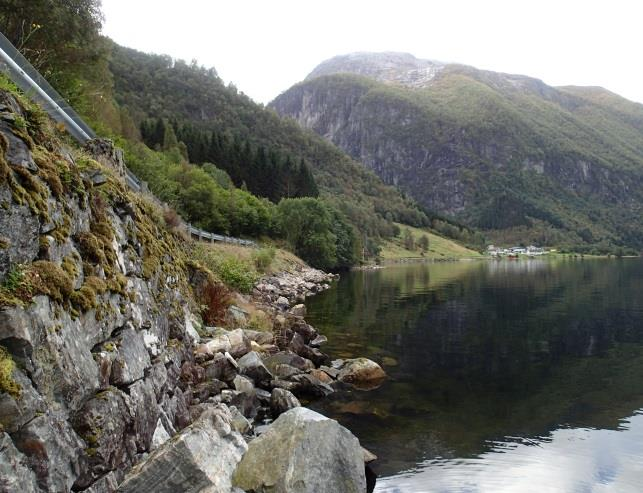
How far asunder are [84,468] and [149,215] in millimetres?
11439

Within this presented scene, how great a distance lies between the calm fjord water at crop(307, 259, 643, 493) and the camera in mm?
14078

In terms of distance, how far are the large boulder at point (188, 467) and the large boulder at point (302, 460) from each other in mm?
534

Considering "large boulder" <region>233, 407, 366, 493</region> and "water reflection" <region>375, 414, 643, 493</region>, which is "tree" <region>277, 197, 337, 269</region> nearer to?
"water reflection" <region>375, 414, 643, 493</region>

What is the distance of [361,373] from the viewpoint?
21891 mm

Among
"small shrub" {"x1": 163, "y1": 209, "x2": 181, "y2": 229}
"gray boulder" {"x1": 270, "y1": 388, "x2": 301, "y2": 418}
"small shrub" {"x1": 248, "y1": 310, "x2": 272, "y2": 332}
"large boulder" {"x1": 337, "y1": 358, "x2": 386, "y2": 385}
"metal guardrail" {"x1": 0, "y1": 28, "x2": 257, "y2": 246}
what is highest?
"metal guardrail" {"x1": 0, "y1": 28, "x2": 257, "y2": 246}

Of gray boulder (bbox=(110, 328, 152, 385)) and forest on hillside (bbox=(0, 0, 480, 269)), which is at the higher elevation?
forest on hillside (bbox=(0, 0, 480, 269))

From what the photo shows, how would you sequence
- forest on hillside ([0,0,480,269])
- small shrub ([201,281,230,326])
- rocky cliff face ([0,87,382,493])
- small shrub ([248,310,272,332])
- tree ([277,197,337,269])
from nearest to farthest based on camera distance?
1. rocky cliff face ([0,87,382,493])
2. small shrub ([201,281,230,326])
3. small shrub ([248,310,272,332])
4. forest on hillside ([0,0,480,269])
5. tree ([277,197,337,269])

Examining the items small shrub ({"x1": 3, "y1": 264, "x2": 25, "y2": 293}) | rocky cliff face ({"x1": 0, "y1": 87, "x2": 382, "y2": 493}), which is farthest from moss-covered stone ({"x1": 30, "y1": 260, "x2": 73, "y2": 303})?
small shrub ({"x1": 3, "y1": 264, "x2": 25, "y2": 293})

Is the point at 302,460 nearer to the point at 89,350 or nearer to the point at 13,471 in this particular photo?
the point at 89,350

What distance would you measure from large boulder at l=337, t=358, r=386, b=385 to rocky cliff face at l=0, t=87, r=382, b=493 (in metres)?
6.78

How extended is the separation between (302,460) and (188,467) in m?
2.43

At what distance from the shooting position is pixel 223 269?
34375mm

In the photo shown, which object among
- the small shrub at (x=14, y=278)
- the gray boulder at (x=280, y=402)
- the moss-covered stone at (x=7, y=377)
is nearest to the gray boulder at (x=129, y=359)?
the small shrub at (x=14, y=278)

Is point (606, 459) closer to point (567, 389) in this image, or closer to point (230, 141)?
point (567, 389)
